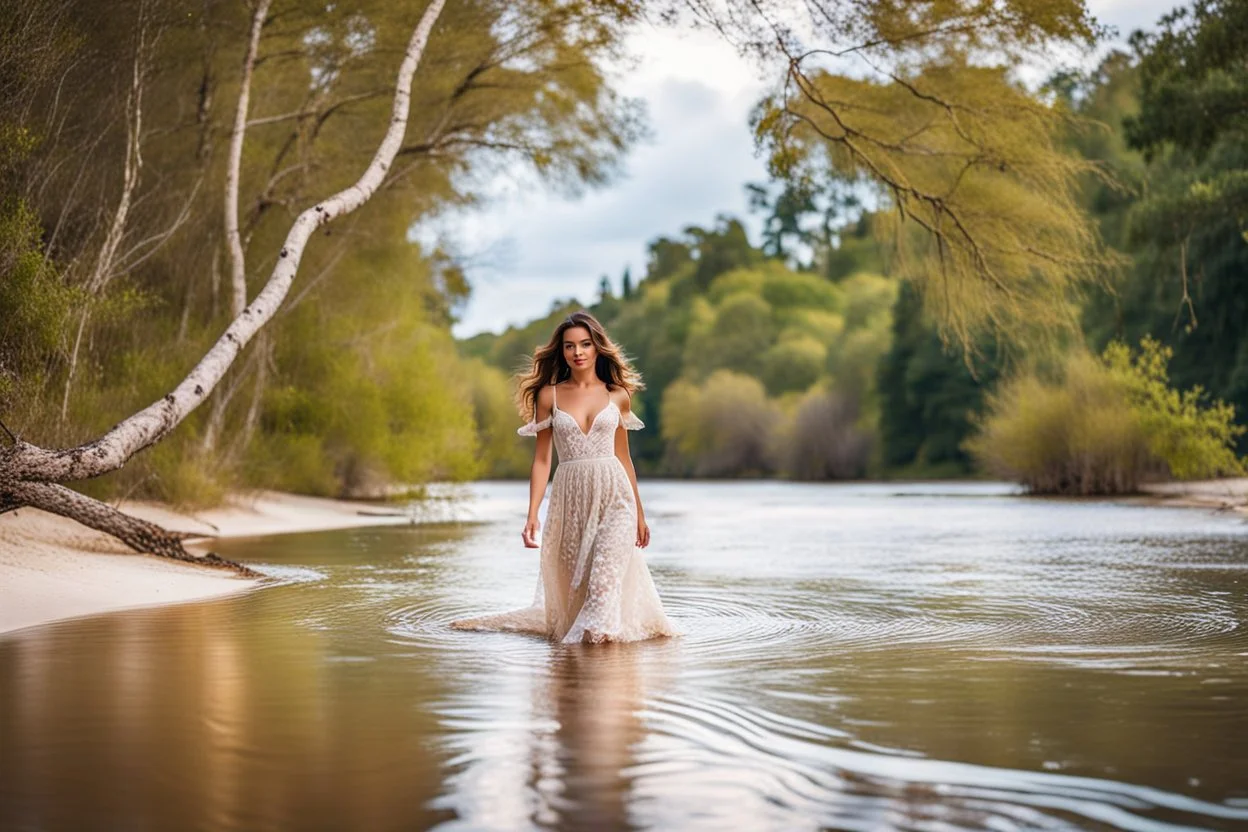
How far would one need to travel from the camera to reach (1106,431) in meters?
34.8

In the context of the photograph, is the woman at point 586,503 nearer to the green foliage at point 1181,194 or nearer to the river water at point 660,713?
the river water at point 660,713

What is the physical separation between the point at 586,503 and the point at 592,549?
1.00 feet

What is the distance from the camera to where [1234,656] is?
7562 millimetres

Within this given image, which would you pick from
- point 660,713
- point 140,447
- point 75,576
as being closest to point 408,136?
point 140,447

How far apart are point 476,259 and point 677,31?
36.2ft

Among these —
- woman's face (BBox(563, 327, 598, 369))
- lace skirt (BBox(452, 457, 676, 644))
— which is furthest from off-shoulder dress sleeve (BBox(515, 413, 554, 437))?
woman's face (BBox(563, 327, 598, 369))

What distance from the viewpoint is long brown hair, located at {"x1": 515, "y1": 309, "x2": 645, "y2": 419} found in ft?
29.4

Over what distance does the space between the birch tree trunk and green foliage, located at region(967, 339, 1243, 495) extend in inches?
953

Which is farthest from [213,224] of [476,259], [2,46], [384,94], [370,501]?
[370,501]

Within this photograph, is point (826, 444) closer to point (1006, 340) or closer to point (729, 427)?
point (729, 427)

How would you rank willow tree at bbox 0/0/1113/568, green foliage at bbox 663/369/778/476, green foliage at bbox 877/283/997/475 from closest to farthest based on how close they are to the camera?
1. willow tree at bbox 0/0/1113/568
2. green foliage at bbox 877/283/997/475
3. green foliage at bbox 663/369/778/476

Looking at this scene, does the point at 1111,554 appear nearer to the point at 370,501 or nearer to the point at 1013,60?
the point at 1013,60

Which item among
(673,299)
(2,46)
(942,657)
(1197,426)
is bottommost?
(942,657)

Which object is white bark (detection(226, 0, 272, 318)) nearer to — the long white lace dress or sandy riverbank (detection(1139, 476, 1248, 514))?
the long white lace dress
